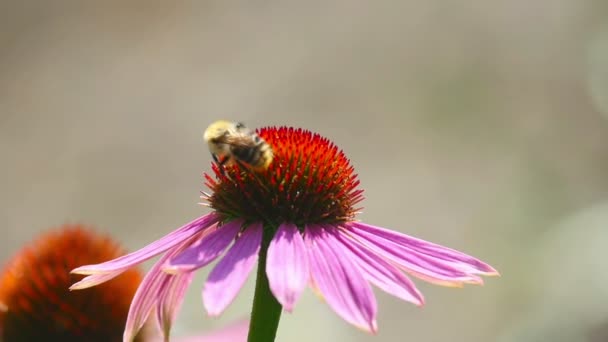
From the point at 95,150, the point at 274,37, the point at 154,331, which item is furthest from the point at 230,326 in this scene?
the point at 274,37

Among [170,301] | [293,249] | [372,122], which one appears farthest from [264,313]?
[372,122]

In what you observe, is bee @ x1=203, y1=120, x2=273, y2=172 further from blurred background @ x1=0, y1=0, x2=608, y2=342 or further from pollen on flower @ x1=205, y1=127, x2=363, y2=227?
blurred background @ x1=0, y1=0, x2=608, y2=342

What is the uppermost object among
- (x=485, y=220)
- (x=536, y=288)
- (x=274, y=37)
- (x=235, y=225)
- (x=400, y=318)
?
(x=274, y=37)

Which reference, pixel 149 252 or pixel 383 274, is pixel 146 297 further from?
pixel 383 274

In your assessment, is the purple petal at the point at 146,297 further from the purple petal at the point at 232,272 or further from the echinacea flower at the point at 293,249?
the purple petal at the point at 232,272

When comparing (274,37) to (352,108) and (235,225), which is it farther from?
(235,225)
